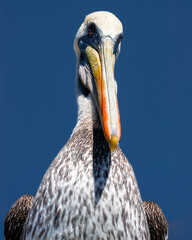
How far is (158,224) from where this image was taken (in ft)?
11.2

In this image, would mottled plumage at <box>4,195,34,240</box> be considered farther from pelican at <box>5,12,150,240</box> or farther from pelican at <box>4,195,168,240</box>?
pelican at <box>5,12,150,240</box>

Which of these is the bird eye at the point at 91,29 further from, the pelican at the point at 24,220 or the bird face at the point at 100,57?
the pelican at the point at 24,220

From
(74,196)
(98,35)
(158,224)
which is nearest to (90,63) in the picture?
(98,35)

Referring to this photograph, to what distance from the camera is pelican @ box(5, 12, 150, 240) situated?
213cm

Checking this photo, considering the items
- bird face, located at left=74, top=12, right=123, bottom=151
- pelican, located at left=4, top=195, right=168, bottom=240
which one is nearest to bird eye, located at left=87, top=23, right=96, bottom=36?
bird face, located at left=74, top=12, right=123, bottom=151

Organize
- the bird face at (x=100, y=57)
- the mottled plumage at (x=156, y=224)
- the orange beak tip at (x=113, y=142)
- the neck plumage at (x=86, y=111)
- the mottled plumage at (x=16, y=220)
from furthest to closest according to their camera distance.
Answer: the mottled plumage at (x=156, y=224) < the mottled plumage at (x=16, y=220) < the neck plumage at (x=86, y=111) < the bird face at (x=100, y=57) < the orange beak tip at (x=113, y=142)

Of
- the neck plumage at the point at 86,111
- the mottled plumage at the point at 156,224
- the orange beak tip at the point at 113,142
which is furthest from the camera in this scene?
the mottled plumage at the point at 156,224

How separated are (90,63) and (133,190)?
1.07 m

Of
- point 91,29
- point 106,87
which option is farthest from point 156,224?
point 91,29

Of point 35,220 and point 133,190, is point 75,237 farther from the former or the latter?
point 133,190

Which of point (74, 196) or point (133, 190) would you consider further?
point (133, 190)

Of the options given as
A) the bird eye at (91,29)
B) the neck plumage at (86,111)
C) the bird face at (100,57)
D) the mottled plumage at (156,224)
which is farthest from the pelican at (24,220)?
the bird eye at (91,29)

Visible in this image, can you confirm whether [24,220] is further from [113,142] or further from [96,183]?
[113,142]

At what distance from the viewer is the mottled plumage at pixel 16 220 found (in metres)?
3.21
